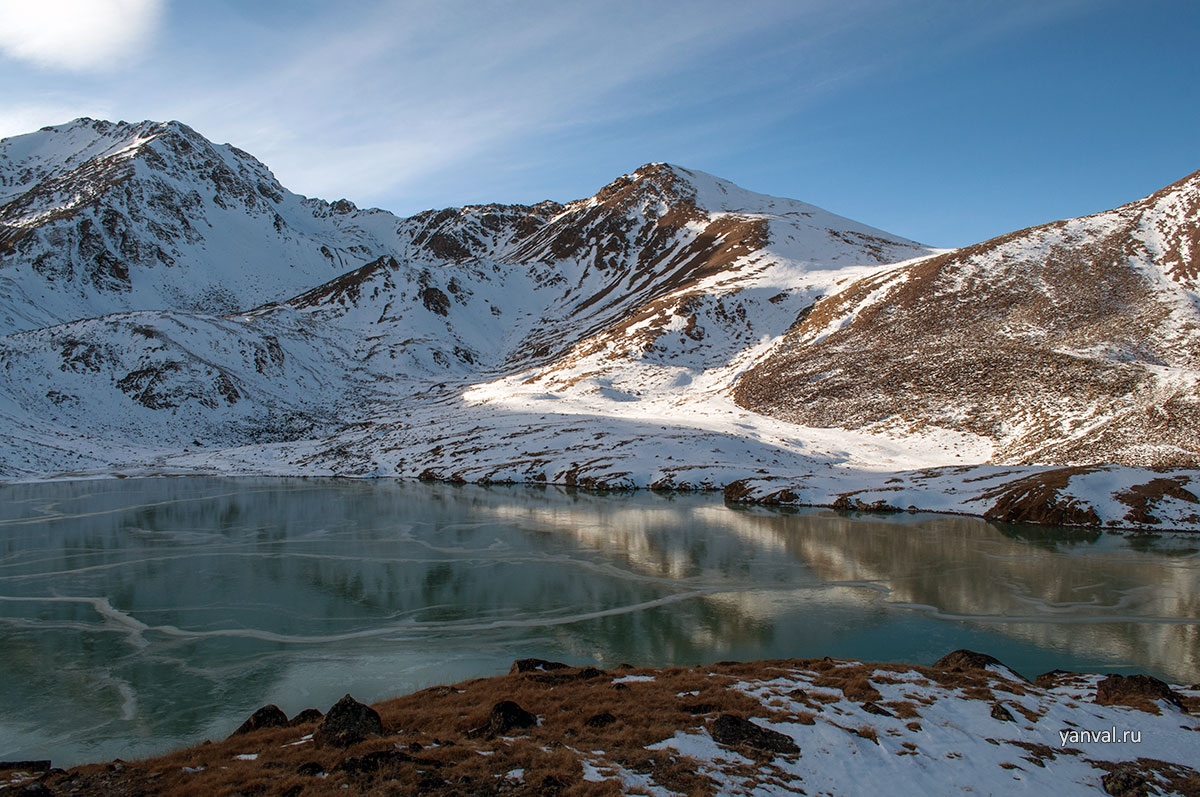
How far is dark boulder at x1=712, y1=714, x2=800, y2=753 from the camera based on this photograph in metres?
12.9

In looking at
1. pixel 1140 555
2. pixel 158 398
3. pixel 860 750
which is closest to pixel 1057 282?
pixel 1140 555

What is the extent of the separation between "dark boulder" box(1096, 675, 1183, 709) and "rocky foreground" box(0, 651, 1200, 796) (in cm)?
4

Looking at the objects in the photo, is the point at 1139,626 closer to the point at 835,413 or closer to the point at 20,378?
the point at 835,413

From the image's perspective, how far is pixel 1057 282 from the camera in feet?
281

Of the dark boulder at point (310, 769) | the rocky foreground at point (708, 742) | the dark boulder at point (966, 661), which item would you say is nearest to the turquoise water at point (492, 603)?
the dark boulder at point (966, 661)

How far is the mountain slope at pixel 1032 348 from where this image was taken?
57.3 metres

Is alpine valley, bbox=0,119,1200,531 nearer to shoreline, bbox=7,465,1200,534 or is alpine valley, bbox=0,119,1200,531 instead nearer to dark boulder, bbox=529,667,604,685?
shoreline, bbox=7,465,1200,534

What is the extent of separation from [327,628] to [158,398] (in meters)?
93.7

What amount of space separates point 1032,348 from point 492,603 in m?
70.4

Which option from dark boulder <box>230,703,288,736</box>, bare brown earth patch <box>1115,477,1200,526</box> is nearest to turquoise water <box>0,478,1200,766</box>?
dark boulder <box>230,703,288,736</box>

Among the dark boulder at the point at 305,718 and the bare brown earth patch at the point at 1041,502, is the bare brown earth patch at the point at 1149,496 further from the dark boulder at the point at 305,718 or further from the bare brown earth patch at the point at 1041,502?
the dark boulder at the point at 305,718

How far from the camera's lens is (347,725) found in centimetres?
1331

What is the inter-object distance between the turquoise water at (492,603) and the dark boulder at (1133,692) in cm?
368

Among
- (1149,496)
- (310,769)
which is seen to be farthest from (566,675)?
(1149,496)
